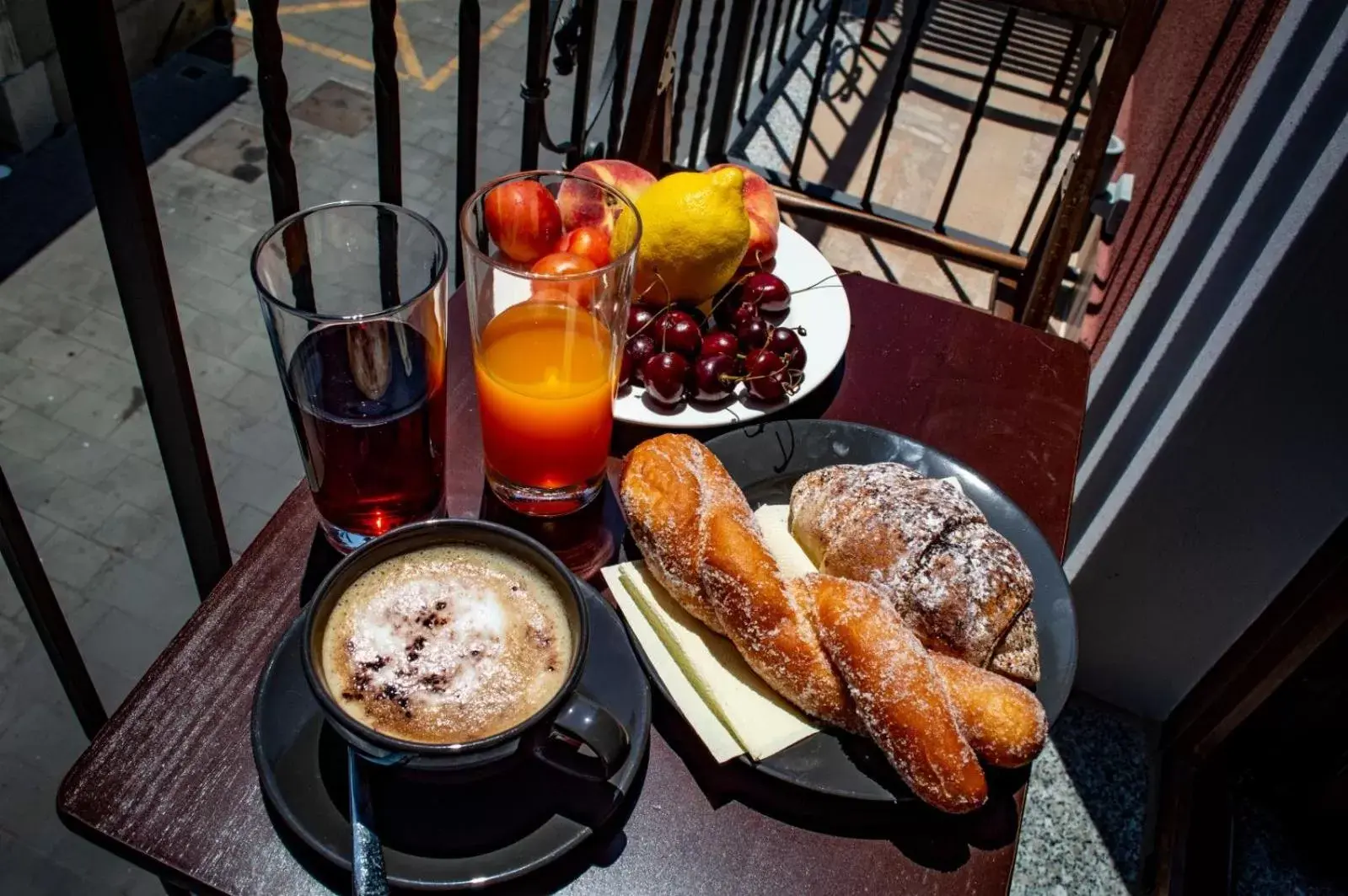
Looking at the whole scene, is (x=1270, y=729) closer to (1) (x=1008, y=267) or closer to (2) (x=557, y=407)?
(1) (x=1008, y=267)

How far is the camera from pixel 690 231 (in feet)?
4.04

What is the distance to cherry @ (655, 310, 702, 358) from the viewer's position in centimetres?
121

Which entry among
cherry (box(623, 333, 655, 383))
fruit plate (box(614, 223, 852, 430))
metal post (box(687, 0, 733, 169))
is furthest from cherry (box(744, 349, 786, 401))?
metal post (box(687, 0, 733, 169))

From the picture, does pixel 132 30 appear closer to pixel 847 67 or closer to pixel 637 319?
pixel 847 67

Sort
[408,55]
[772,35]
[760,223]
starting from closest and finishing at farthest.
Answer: [760,223] < [772,35] < [408,55]

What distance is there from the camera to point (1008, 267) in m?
2.19

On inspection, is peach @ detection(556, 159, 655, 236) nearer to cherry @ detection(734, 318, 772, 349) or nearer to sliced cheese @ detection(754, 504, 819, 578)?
cherry @ detection(734, 318, 772, 349)

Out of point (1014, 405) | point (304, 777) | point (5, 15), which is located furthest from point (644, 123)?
point (5, 15)

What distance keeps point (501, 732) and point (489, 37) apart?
562 centimetres

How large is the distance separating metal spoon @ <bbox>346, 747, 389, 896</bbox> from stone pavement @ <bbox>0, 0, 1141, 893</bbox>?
5.18ft

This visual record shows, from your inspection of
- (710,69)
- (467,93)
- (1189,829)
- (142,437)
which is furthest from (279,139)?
(142,437)

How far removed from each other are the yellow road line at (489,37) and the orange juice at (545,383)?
4713mm

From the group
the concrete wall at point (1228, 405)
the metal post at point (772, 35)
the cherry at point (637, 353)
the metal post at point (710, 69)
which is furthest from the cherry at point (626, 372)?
the metal post at point (772, 35)

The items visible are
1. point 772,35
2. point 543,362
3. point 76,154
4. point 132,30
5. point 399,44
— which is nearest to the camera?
point 543,362
